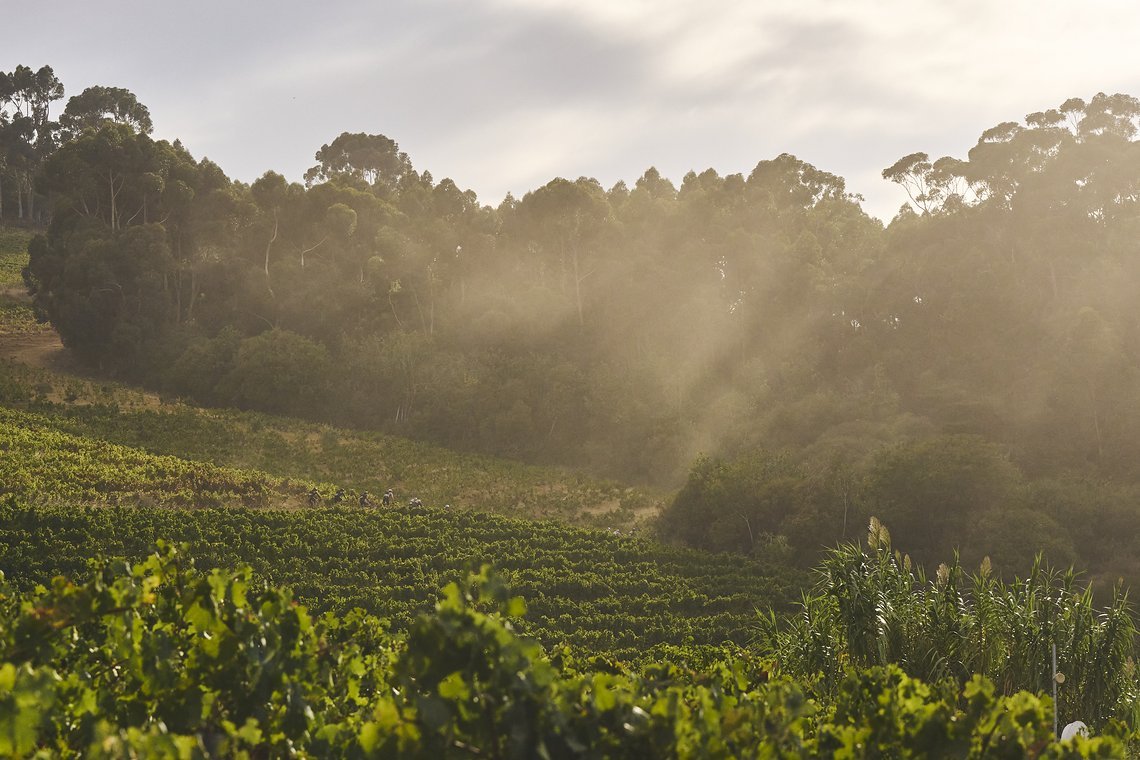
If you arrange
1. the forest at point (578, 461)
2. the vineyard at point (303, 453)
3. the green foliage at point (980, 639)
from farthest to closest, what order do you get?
the vineyard at point (303, 453) → the green foliage at point (980, 639) → the forest at point (578, 461)

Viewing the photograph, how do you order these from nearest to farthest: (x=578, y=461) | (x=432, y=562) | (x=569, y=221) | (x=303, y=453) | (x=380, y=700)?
1. (x=380, y=700)
2. (x=432, y=562)
3. (x=303, y=453)
4. (x=578, y=461)
5. (x=569, y=221)

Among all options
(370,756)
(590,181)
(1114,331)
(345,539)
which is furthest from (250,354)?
(370,756)

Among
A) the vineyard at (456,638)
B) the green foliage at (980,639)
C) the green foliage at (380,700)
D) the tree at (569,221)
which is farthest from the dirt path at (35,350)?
the green foliage at (380,700)

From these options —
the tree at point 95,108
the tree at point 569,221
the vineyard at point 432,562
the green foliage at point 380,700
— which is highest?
the tree at point 95,108

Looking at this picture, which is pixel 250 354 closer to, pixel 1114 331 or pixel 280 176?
pixel 280 176

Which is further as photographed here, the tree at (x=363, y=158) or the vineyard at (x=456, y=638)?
the tree at (x=363, y=158)

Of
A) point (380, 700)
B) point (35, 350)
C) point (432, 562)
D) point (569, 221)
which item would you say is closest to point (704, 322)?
point (569, 221)

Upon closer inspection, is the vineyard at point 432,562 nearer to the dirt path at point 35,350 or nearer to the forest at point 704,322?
the forest at point 704,322

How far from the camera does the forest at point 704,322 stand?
37156 millimetres

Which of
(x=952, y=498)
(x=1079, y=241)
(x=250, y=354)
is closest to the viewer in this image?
(x=952, y=498)

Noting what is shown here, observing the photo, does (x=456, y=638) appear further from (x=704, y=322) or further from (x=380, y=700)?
(x=704, y=322)

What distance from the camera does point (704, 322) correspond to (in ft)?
184

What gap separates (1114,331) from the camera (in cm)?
4241

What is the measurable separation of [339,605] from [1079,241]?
38076 millimetres
